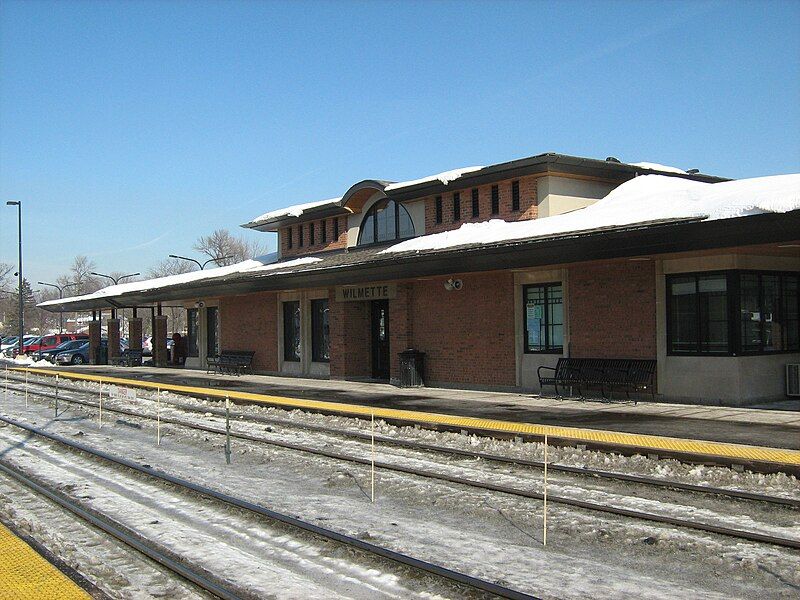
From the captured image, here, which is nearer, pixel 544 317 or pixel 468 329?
pixel 544 317

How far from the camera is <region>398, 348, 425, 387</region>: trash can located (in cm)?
2323

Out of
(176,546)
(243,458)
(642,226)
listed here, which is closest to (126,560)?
(176,546)

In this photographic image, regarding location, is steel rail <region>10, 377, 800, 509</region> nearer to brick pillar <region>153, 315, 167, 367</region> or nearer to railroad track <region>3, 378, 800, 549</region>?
railroad track <region>3, 378, 800, 549</region>

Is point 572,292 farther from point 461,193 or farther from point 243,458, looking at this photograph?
point 243,458

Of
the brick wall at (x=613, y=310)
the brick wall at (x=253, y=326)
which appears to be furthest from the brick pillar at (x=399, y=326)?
the brick wall at (x=253, y=326)

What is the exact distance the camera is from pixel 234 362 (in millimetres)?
32844

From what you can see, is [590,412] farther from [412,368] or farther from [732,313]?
[412,368]

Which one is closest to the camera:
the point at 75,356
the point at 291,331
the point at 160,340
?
the point at 291,331

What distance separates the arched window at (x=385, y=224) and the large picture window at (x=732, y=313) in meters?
12.5

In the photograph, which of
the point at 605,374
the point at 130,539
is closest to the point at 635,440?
the point at 605,374

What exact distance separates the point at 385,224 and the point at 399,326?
5.98 meters

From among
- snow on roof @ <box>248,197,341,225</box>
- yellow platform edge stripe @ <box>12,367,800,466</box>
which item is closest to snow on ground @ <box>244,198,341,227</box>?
snow on roof @ <box>248,197,341,225</box>

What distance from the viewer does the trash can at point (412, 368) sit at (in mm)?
23234

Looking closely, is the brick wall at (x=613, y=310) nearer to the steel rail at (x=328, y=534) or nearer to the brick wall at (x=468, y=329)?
the brick wall at (x=468, y=329)
